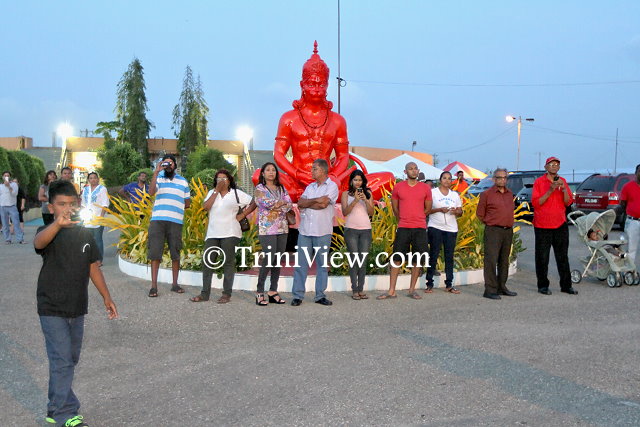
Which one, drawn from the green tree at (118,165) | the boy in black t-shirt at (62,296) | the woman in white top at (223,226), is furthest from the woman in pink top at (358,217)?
the green tree at (118,165)

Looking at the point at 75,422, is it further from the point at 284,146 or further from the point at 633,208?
the point at 633,208

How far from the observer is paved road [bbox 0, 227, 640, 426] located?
392 cm

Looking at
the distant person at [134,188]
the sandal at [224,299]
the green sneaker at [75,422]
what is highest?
the distant person at [134,188]

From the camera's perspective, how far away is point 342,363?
16.2 ft

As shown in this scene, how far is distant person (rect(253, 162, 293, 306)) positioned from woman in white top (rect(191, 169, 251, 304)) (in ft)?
0.88

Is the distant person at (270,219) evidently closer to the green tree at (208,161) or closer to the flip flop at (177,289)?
the flip flop at (177,289)

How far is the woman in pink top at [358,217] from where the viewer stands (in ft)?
24.1

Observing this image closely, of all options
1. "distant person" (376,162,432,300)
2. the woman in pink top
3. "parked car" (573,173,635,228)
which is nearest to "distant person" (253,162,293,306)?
the woman in pink top

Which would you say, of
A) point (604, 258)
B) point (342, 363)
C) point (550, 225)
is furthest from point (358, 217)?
point (604, 258)

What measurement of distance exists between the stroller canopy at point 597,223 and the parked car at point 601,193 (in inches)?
338

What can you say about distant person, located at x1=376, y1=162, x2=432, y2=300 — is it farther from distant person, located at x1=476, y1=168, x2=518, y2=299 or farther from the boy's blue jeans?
the boy's blue jeans

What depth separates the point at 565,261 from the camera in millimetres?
8141

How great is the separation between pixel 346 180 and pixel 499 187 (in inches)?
103

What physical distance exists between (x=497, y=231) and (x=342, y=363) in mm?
3713
